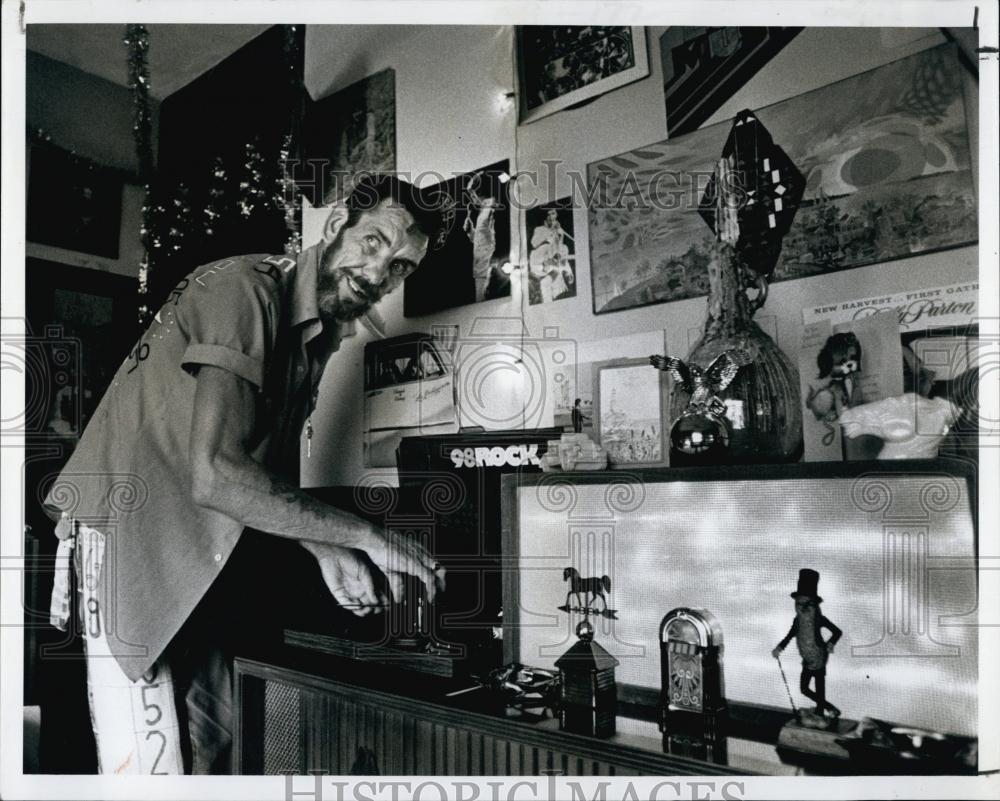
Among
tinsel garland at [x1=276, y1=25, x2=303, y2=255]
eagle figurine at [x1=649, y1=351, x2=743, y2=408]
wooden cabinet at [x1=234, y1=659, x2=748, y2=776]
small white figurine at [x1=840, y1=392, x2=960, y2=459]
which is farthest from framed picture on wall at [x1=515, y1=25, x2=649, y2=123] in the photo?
wooden cabinet at [x1=234, y1=659, x2=748, y2=776]

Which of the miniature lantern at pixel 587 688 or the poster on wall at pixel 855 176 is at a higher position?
the poster on wall at pixel 855 176

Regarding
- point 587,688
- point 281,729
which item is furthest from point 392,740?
point 587,688

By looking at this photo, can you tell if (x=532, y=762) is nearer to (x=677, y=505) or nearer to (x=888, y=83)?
(x=677, y=505)

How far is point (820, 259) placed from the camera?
6.46 feet

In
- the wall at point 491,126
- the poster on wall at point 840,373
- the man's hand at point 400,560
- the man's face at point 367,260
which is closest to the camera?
the poster on wall at point 840,373

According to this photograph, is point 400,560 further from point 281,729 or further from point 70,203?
point 70,203

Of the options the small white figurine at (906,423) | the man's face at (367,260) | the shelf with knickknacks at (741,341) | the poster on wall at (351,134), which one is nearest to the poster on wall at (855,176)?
the shelf with knickknacks at (741,341)

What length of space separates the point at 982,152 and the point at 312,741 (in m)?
2.26

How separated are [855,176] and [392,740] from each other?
5.97 ft

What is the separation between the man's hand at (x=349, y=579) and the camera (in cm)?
221

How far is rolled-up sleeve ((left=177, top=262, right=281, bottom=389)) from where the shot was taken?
225cm

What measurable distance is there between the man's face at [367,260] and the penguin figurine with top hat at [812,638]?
131cm

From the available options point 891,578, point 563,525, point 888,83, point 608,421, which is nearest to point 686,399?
point 608,421

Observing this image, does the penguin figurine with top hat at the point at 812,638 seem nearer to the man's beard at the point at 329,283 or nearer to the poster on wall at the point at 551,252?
the poster on wall at the point at 551,252
